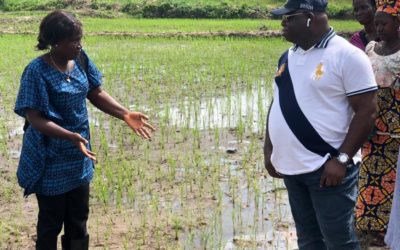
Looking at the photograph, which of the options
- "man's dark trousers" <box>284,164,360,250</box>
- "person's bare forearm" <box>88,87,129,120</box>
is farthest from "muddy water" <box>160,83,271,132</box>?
"man's dark trousers" <box>284,164,360,250</box>

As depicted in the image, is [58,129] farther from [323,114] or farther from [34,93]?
[323,114]

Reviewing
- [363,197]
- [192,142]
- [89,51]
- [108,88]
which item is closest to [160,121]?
Result: [192,142]

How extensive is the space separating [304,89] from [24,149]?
4.70 ft

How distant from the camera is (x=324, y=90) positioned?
2270 millimetres

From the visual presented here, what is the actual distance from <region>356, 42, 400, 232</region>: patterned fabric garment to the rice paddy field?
21.2 inches

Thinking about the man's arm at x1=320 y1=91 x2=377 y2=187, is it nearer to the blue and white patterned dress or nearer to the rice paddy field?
the blue and white patterned dress

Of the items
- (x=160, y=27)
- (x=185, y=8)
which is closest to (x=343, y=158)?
(x=160, y=27)

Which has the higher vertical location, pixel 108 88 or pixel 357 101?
pixel 357 101

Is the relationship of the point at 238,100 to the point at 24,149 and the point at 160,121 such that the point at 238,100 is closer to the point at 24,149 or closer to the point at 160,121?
the point at 160,121

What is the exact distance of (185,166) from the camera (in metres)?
5.11

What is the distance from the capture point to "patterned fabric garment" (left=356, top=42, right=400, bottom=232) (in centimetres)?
309

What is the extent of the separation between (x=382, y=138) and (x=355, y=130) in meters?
1.09

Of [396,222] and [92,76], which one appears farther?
[92,76]

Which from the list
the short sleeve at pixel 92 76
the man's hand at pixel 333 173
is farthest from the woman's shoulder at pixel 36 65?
the man's hand at pixel 333 173
